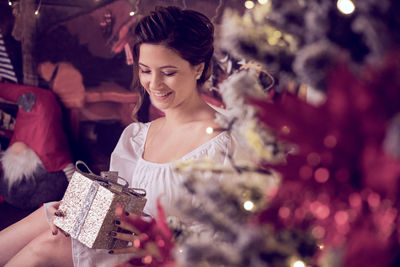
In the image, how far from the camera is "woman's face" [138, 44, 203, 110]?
1.37 metres

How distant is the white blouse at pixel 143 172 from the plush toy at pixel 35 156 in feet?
1.43

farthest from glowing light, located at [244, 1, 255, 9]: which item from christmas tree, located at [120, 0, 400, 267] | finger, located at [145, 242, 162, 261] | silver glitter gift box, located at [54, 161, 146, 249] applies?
finger, located at [145, 242, 162, 261]

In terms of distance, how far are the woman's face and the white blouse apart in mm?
213

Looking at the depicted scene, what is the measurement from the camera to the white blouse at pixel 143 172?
4.07 feet

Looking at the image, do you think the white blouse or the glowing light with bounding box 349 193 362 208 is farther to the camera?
the white blouse

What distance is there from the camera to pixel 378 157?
17.8 inches

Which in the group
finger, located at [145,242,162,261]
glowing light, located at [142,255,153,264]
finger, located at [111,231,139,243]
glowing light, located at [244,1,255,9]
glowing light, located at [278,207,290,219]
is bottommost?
finger, located at [111,231,139,243]

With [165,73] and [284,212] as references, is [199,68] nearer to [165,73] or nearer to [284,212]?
[165,73]

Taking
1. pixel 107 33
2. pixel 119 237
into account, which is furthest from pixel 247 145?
pixel 107 33

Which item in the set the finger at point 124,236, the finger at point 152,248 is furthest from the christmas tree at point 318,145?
the finger at point 124,236

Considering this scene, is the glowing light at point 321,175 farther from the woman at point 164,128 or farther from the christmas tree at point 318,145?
the woman at point 164,128

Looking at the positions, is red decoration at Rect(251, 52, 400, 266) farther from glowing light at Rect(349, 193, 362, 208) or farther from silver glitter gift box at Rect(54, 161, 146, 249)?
silver glitter gift box at Rect(54, 161, 146, 249)

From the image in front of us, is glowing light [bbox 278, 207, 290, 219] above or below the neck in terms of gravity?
above

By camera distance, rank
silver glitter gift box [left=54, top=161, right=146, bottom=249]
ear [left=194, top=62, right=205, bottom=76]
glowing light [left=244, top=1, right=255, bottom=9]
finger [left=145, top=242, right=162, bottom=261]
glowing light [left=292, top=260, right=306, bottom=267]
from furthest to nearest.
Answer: glowing light [left=244, top=1, right=255, bottom=9]
ear [left=194, top=62, right=205, bottom=76]
silver glitter gift box [left=54, top=161, right=146, bottom=249]
finger [left=145, top=242, right=162, bottom=261]
glowing light [left=292, top=260, right=306, bottom=267]
